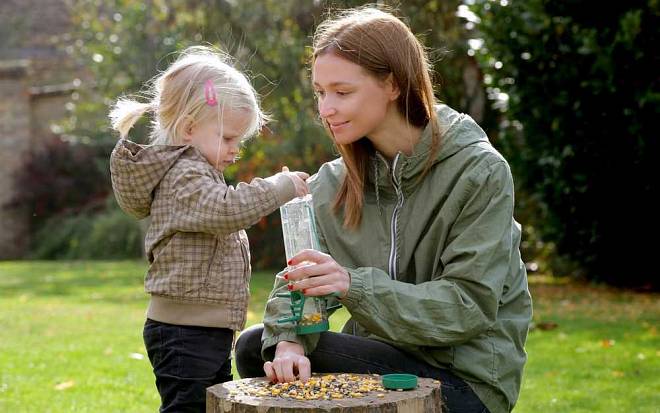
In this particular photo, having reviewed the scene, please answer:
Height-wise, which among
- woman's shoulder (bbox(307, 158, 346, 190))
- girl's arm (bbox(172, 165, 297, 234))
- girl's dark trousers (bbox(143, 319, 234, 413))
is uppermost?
woman's shoulder (bbox(307, 158, 346, 190))

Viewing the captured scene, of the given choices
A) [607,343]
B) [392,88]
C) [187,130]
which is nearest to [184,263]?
[187,130]

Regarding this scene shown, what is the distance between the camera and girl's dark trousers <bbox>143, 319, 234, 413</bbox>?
3.24 metres

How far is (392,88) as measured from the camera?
3.23 meters

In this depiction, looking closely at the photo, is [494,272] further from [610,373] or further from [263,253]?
[263,253]

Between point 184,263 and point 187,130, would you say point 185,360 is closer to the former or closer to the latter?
point 184,263

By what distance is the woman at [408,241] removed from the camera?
2.99m

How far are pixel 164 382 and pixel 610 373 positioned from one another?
3.15 meters

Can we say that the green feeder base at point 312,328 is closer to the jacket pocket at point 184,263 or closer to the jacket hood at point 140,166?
the jacket pocket at point 184,263

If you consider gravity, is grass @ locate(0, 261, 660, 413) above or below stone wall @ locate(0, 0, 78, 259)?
below

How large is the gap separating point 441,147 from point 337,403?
38.4 inches

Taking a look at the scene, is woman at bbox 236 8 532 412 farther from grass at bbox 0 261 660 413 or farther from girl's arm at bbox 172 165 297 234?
grass at bbox 0 261 660 413

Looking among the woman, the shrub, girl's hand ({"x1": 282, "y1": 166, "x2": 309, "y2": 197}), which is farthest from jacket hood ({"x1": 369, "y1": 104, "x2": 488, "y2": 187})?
the shrub

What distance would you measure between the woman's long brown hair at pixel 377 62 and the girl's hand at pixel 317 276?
49 centimetres

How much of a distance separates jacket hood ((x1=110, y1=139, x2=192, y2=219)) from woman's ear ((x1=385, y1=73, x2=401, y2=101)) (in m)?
0.69
